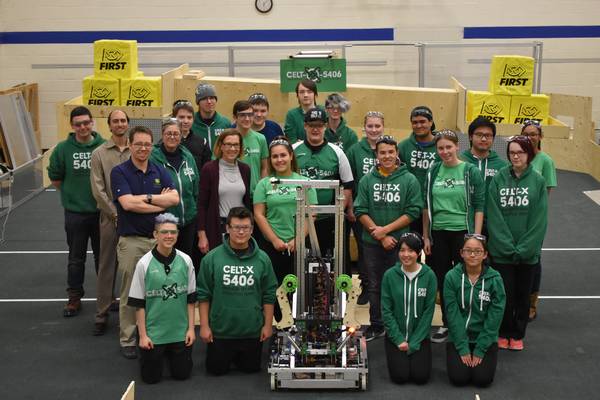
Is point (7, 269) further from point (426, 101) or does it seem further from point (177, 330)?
point (426, 101)

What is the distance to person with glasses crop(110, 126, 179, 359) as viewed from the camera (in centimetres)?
716

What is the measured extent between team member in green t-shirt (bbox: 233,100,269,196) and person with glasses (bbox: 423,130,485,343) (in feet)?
4.80

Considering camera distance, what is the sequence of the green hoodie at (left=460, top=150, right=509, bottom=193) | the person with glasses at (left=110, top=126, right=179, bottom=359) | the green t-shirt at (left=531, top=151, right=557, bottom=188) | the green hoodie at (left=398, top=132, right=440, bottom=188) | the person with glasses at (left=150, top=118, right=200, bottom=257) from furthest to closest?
the green t-shirt at (left=531, top=151, right=557, bottom=188), the green hoodie at (left=398, top=132, right=440, bottom=188), the green hoodie at (left=460, top=150, right=509, bottom=193), the person with glasses at (left=150, top=118, right=200, bottom=257), the person with glasses at (left=110, top=126, right=179, bottom=359)

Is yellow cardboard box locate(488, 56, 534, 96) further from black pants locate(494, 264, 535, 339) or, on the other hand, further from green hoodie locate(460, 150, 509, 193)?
black pants locate(494, 264, 535, 339)

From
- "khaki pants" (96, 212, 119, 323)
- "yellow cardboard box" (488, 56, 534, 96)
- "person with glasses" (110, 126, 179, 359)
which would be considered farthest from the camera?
"yellow cardboard box" (488, 56, 534, 96)

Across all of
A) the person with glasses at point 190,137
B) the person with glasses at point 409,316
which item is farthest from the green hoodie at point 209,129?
the person with glasses at point 409,316

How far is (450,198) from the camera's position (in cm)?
746

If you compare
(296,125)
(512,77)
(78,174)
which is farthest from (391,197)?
(512,77)

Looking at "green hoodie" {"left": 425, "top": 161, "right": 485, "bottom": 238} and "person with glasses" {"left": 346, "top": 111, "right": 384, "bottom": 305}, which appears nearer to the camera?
"green hoodie" {"left": 425, "top": 161, "right": 485, "bottom": 238}

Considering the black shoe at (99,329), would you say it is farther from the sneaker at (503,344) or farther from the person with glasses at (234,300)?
the sneaker at (503,344)

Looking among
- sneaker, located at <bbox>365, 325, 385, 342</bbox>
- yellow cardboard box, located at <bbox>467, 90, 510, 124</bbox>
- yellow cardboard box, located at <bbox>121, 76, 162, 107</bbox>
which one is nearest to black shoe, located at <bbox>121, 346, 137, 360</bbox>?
sneaker, located at <bbox>365, 325, 385, 342</bbox>

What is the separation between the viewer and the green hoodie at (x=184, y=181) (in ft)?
25.0

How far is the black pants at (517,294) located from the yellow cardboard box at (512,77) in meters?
5.35

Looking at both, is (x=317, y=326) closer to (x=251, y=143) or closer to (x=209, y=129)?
(x=251, y=143)
